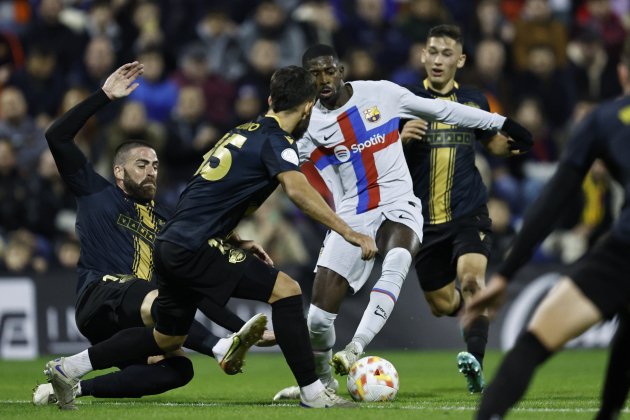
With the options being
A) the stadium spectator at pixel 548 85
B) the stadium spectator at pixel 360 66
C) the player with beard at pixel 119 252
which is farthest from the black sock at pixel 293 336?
the stadium spectator at pixel 548 85

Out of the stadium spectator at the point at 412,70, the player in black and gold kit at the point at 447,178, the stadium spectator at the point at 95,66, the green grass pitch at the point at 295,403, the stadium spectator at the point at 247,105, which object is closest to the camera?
the green grass pitch at the point at 295,403

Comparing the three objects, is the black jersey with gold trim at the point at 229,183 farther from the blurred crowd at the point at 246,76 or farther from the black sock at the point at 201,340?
the blurred crowd at the point at 246,76

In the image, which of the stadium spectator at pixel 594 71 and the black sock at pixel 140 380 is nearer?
the black sock at pixel 140 380

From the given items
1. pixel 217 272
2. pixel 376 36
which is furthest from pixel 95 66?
pixel 217 272

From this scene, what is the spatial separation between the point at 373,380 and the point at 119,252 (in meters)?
2.03

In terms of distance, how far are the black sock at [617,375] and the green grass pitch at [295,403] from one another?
142cm

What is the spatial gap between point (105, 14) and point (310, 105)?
972cm

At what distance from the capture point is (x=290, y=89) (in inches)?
272

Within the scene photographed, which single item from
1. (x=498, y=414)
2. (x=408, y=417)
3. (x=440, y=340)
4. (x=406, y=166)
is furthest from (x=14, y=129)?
(x=498, y=414)

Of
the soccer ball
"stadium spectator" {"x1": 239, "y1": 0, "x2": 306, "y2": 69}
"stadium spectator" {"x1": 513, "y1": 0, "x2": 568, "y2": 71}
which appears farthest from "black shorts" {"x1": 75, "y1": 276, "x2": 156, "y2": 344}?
"stadium spectator" {"x1": 513, "y1": 0, "x2": 568, "y2": 71}

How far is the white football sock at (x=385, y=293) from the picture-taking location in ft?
26.6

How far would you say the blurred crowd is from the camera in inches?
560

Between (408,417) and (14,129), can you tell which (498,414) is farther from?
(14,129)

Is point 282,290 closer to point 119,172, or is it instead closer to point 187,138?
point 119,172
